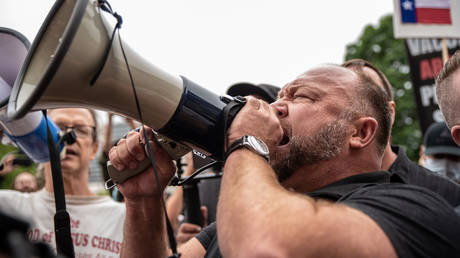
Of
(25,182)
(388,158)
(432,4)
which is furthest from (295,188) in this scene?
(432,4)

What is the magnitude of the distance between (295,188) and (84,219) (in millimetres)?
1566

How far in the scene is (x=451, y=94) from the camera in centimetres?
202

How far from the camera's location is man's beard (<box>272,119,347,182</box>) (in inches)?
70.5

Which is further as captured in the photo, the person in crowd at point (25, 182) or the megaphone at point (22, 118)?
the person in crowd at point (25, 182)

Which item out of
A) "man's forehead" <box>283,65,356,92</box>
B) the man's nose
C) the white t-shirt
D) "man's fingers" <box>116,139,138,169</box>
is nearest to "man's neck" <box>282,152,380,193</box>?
the man's nose

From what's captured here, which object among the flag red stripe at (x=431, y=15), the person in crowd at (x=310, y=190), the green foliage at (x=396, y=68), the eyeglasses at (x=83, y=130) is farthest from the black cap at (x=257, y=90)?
the green foliage at (x=396, y=68)

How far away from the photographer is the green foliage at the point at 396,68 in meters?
18.4

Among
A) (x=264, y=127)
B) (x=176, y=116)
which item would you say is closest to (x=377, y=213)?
(x=264, y=127)

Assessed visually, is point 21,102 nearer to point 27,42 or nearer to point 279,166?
point 27,42

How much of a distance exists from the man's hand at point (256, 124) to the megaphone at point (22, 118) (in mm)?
731

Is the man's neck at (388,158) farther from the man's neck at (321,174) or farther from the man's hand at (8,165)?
the man's hand at (8,165)

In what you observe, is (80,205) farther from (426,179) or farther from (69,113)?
(426,179)

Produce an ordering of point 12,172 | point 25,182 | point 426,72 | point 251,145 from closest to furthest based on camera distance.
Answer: point 251,145 < point 12,172 < point 25,182 < point 426,72

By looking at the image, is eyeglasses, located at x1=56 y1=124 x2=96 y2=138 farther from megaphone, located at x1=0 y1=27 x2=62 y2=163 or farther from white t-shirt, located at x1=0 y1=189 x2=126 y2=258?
megaphone, located at x1=0 y1=27 x2=62 y2=163
